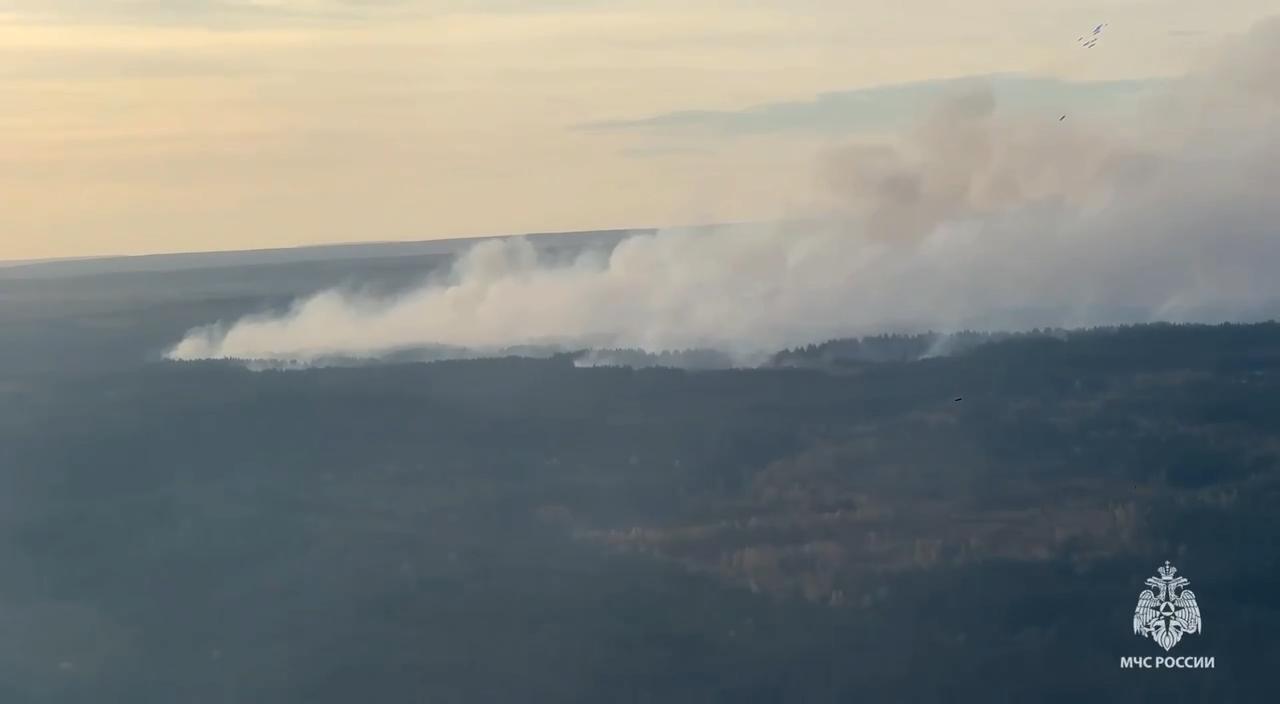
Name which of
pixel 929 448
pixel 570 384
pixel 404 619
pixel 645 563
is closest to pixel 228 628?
pixel 404 619

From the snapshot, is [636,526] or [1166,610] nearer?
[1166,610]

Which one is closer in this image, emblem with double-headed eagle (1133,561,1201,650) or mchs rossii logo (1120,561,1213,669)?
mchs rossii logo (1120,561,1213,669)

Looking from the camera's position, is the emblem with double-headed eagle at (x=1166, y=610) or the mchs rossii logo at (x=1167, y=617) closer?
the mchs rossii logo at (x=1167, y=617)

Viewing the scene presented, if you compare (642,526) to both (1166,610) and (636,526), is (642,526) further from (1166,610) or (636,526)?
(1166,610)

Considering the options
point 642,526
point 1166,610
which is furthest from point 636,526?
point 1166,610

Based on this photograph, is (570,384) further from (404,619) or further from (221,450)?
(404,619)
